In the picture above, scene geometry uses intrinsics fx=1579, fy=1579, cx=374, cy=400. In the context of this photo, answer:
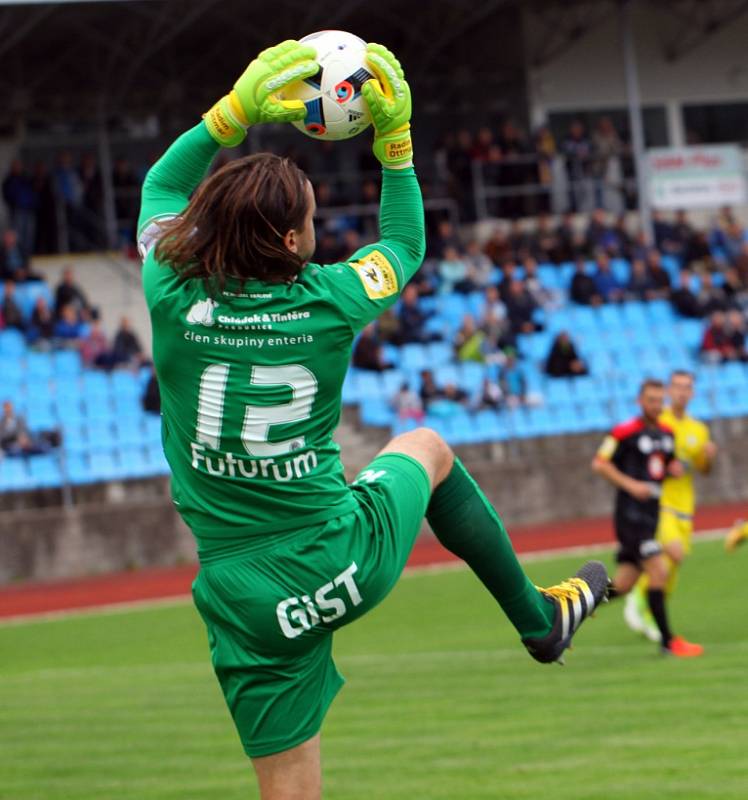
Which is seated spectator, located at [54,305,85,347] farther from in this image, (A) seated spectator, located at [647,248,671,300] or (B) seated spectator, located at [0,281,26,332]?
(A) seated spectator, located at [647,248,671,300]

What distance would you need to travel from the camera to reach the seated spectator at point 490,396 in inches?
875

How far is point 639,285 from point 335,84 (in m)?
21.8

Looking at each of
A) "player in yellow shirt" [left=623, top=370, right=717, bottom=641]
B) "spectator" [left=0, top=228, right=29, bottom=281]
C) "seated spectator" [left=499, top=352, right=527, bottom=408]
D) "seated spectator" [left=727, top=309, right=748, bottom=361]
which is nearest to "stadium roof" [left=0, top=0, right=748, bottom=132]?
"spectator" [left=0, top=228, right=29, bottom=281]

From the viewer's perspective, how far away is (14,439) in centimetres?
1964

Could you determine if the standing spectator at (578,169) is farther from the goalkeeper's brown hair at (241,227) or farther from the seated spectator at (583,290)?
the goalkeeper's brown hair at (241,227)

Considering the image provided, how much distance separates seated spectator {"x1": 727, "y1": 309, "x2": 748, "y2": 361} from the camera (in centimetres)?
2480

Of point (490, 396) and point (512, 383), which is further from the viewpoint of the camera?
point (512, 383)

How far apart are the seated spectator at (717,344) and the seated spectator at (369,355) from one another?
538 centimetres

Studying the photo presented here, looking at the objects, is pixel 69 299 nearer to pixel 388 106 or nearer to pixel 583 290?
pixel 583 290

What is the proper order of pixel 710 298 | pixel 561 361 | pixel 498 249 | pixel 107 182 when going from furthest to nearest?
pixel 107 182
pixel 498 249
pixel 710 298
pixel 561 361

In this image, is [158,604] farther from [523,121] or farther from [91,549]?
[523,121]

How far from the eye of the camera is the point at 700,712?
8.52m

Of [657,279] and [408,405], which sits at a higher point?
[657,279]

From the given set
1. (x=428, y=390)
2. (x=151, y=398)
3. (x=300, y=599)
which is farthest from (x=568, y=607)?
(x=428, y=390)
